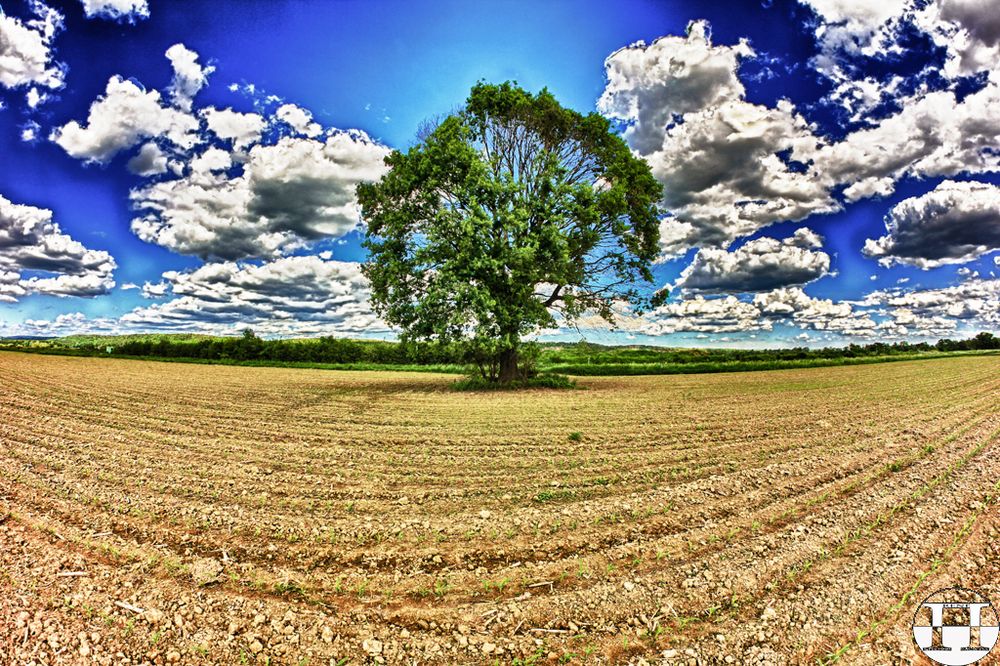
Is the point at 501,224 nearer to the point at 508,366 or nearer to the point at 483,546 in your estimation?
the point at 508,366

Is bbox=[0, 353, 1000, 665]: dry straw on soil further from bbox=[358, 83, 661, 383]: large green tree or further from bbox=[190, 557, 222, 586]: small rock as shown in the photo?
bbox=[358, 83, 661, 383]: large green tree

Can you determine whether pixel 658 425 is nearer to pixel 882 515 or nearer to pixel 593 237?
pixel 882 515

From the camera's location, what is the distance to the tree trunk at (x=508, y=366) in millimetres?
28219

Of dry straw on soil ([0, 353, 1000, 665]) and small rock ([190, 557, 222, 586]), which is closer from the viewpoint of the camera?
dry straw on soil ([0, 353, 1000, 665])

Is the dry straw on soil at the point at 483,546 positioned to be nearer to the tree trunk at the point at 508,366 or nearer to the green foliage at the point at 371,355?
the tree trunk at the point at 508,366

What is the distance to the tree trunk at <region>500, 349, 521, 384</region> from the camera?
2822 centimetres

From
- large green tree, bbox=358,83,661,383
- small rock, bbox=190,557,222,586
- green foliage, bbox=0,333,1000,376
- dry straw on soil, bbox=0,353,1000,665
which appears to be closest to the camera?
dry straw on soil, bbox=0,353,1000,665

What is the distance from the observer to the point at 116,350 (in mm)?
79750

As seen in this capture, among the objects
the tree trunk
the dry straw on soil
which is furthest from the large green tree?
the dry straw on soil

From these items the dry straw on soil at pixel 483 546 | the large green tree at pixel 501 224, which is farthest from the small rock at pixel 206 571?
the large green tree at pixel 501 224

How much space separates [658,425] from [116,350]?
96.8m

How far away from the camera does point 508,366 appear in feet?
93.5

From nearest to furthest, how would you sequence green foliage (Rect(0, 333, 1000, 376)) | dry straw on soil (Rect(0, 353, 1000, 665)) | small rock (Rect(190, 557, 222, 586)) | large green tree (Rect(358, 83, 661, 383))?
dry straw on soil (Rect(0, 353, 1000, 665)), small rock (Rect(190, 557, 222, 586)), large green tree (Rect(358, 83, 661, 383)), green foliage (Rect(0, 333, 1000, 376))

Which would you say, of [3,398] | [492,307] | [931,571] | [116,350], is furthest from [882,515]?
[116,350]
